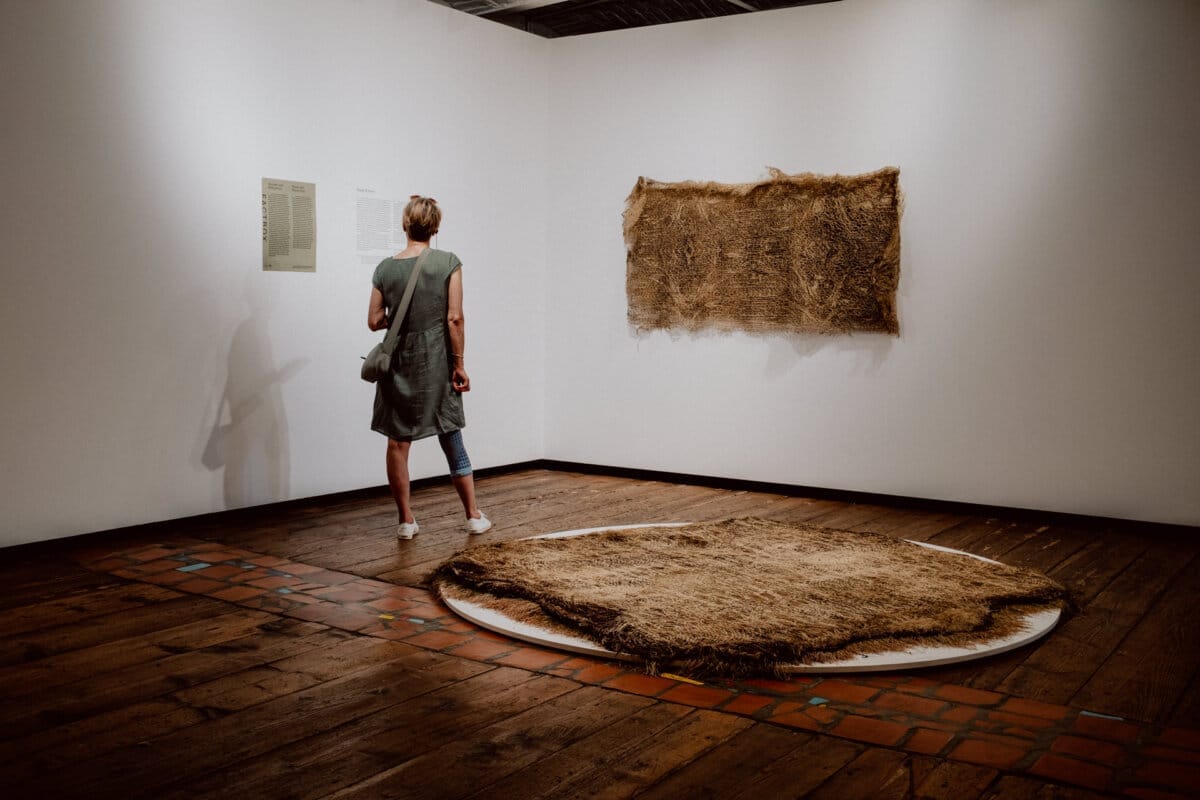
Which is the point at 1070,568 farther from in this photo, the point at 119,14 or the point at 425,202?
the point at 119,14

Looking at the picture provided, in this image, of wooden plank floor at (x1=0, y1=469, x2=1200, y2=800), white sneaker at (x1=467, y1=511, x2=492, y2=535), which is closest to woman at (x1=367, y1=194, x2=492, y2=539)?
white sneaker at (x1=467, y1=511, x2=492, y2=535)

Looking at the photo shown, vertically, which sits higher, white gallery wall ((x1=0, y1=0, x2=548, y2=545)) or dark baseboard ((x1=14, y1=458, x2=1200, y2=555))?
white gallery wall ((x1=0, y1=0, x2=548, y2=545))

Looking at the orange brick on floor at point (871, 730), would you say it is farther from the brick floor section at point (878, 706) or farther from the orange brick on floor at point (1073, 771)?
the orange brick on floor at point (1073, 771)

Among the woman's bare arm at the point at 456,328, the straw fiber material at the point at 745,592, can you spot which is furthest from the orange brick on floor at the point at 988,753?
the woman's bare arm at the point at 456,328

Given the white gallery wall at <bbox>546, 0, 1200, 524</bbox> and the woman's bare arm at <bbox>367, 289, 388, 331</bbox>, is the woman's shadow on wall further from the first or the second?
the white gallery wall at <bbox>546, 0, 1200, 524</bbox>

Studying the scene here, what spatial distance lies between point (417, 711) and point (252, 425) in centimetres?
309

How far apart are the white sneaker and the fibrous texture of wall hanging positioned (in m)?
2.14

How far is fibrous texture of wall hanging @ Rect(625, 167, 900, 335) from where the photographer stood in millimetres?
6117

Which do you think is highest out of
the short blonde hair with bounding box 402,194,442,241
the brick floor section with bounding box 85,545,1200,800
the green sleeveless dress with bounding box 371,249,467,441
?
the short blonde hair with bounding box 402,194,442,241

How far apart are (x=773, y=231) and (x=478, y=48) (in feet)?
7.12

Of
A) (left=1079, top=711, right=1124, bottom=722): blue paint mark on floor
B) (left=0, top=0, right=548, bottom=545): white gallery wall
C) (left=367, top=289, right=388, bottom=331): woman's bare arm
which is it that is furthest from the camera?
(left=367, top=289, right=388, bottom=331): woman's bare arm

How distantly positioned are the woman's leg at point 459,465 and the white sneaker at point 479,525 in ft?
0.10

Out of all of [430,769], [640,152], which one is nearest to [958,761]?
[430,769]

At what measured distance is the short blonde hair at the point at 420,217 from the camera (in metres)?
4.94
